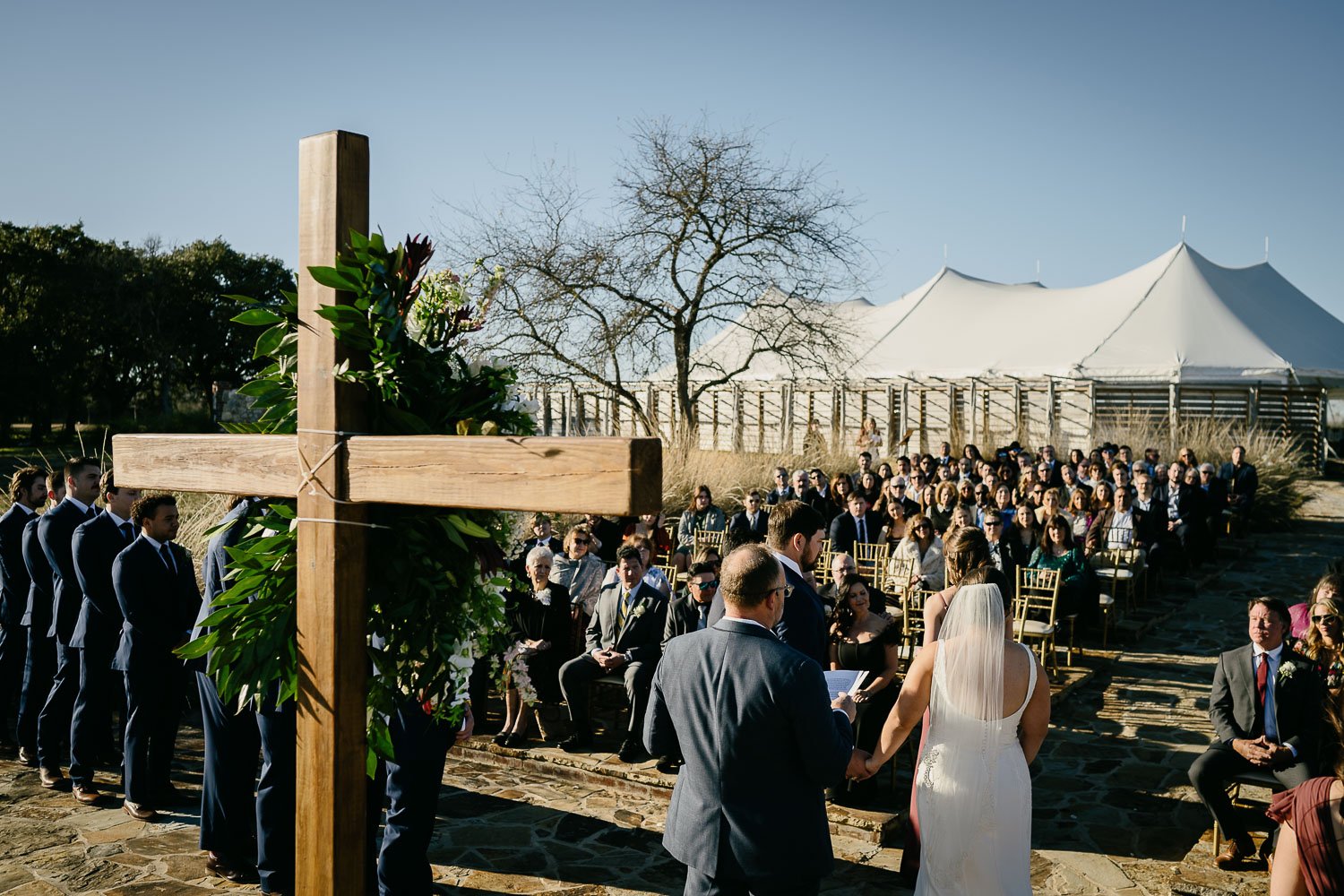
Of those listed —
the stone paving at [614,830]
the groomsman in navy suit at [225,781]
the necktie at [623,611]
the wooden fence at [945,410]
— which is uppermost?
the wooden fence at [945,410]

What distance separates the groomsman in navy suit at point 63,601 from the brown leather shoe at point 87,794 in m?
0.37

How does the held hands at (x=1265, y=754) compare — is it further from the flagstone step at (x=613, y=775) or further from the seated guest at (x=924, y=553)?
the seated guest at (x=924, y=553)

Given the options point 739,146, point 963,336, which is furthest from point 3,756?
point 963,336

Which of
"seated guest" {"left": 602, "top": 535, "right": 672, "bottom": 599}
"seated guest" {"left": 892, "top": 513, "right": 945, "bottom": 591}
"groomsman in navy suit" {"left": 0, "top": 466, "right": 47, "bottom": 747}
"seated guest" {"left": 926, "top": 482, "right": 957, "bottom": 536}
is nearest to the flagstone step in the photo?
"seated guest" {"left": 602, "top": 535, "right": 672, "bottom": 599}

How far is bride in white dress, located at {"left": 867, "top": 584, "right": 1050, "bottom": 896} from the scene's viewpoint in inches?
160

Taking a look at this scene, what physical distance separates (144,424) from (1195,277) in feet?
109

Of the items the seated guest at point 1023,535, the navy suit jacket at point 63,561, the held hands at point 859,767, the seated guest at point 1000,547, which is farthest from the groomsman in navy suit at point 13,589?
the seated guest at point 1023,535

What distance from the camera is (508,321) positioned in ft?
69.4

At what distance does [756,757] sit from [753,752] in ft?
0.08

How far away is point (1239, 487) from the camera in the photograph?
1845 centimetres

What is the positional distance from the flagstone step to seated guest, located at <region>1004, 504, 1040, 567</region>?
19.2 feet

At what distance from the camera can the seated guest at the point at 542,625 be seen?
8359mm

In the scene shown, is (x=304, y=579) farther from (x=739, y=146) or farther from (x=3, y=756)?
(x=739, y=146)

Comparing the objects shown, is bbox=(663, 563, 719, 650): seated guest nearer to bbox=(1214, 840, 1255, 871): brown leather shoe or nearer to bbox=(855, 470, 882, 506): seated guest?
bbox=(1214, 840, 1255, 871): brown leather shoe
